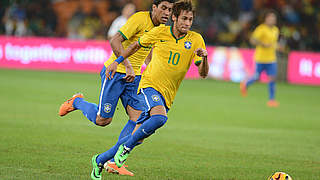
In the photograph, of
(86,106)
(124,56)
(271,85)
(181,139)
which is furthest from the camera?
(271,85)

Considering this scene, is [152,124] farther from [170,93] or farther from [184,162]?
[184,162]

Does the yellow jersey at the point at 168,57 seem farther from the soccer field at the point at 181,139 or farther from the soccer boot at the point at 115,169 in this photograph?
the soccer field at the point at 181,139

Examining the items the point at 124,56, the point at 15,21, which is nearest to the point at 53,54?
the point at 15,21

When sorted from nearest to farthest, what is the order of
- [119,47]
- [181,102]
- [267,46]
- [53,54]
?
[119,47]
[181,102]
[267,46]
[53,54]

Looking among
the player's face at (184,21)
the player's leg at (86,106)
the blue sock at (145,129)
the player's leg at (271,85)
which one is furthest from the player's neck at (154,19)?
the player's leg at (271,85)

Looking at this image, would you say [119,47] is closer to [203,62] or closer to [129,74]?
[129,74]

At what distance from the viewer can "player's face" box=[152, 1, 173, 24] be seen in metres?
7.44

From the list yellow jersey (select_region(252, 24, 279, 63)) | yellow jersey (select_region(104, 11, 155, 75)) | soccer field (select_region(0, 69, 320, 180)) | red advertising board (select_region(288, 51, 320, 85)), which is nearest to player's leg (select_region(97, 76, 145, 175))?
yellow jersey (select_region(104, 11, 155, 75))

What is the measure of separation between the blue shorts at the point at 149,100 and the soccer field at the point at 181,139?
0.74 metres

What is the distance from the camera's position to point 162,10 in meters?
7.49

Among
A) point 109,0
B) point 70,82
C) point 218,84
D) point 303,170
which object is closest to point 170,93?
point 303,170

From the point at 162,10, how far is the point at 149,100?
4.28ft

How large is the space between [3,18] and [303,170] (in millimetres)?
23796

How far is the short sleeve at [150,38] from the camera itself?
7004 millimetres
